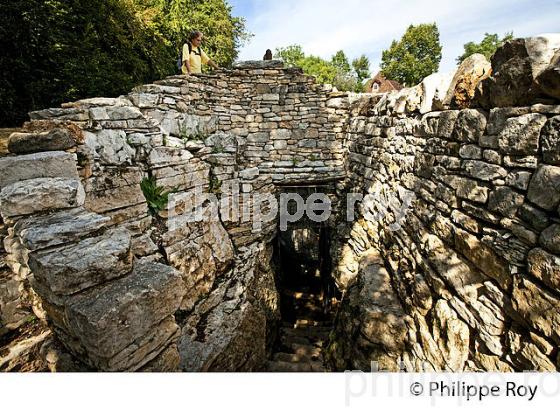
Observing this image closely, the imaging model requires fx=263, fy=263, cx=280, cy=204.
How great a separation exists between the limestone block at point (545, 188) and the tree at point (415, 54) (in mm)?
25119

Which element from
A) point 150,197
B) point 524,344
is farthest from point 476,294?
point 150,197

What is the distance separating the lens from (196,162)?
16.0ft

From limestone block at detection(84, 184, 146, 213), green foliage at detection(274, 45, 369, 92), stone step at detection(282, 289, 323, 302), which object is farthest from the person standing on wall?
green foliage at detection(274, 45, 369, 92)

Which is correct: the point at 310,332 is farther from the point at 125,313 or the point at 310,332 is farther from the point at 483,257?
the point at 125,313

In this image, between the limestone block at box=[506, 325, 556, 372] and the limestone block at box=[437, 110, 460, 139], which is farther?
the limestone block at box=[437, 110, 460, 139]

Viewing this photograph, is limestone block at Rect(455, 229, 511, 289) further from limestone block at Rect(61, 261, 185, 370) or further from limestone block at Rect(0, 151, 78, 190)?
limestone block at Rect(0, 151, 78, 190)

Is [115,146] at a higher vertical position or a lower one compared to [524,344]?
higher

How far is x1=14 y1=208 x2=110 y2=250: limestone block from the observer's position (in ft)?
6.33

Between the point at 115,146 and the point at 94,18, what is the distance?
166 inches

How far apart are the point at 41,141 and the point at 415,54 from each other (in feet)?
92.1

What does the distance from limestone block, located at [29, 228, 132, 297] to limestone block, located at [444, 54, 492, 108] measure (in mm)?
3434

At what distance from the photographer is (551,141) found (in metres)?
1.71

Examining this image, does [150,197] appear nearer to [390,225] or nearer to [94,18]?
[390,225]
